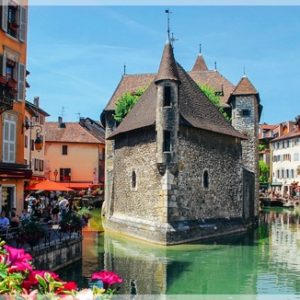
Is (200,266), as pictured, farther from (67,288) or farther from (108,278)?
(67,288)

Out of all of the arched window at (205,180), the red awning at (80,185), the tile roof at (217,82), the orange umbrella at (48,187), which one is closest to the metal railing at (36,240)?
the orange umbrella at (48,187)

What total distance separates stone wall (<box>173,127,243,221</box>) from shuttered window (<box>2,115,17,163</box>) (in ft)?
28.8

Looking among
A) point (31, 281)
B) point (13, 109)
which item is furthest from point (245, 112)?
point (31, 281)

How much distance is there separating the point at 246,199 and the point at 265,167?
5063cm

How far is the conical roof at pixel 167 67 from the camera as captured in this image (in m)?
24.5

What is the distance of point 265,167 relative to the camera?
80188 millimetres

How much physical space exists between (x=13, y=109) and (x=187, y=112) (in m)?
10.6

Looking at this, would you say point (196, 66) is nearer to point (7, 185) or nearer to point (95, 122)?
point (95, 122)

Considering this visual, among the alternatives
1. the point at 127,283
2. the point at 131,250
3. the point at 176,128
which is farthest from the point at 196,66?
the point at 127,283

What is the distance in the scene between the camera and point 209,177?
89.1 ft

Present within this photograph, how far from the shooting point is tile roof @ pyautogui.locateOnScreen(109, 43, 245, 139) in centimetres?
2625

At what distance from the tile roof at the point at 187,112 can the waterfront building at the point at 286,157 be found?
1600 inches

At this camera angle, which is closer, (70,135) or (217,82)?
(217,82)

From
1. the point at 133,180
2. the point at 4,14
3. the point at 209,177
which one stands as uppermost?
the point at 4,14
